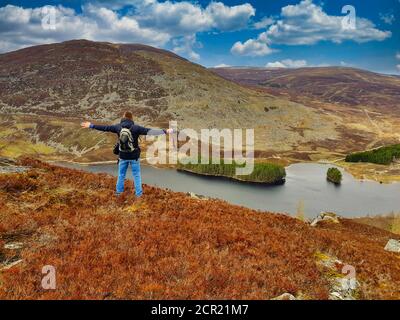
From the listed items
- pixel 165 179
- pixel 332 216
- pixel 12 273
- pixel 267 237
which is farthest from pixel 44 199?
pixel 165 179

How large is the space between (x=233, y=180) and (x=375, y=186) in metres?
47.5

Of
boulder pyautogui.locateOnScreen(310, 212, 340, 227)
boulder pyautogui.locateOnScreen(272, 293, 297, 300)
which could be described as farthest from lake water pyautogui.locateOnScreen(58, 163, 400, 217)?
boulder pyautogui.locateOnScreen(272, 293, 297, 300)

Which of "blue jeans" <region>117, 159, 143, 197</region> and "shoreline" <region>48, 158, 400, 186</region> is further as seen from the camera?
"shoreline" <region>48, 158, 400, 186</region>

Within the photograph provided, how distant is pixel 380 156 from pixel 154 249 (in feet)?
592

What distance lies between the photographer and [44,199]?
18.0 metres

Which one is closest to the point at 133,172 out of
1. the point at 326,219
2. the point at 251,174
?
the point at 326,219

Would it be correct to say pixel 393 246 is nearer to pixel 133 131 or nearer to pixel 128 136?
pixel 133 131

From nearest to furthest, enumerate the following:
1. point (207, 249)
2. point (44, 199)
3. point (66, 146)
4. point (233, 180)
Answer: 1. point (207, 249)
2. point (44, 199)
3. point (233, 180)
4. point (66, 146)

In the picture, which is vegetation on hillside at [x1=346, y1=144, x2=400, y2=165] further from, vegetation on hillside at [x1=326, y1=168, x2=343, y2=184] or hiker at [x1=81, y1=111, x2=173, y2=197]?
hiker at [x1=81, y1=111, x2=173, y2=197]

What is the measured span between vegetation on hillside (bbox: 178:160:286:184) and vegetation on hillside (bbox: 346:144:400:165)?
165 ft

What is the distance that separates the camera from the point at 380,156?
571ft

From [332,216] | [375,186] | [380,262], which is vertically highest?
[380,262]

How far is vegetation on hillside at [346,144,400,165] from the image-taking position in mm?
171212
